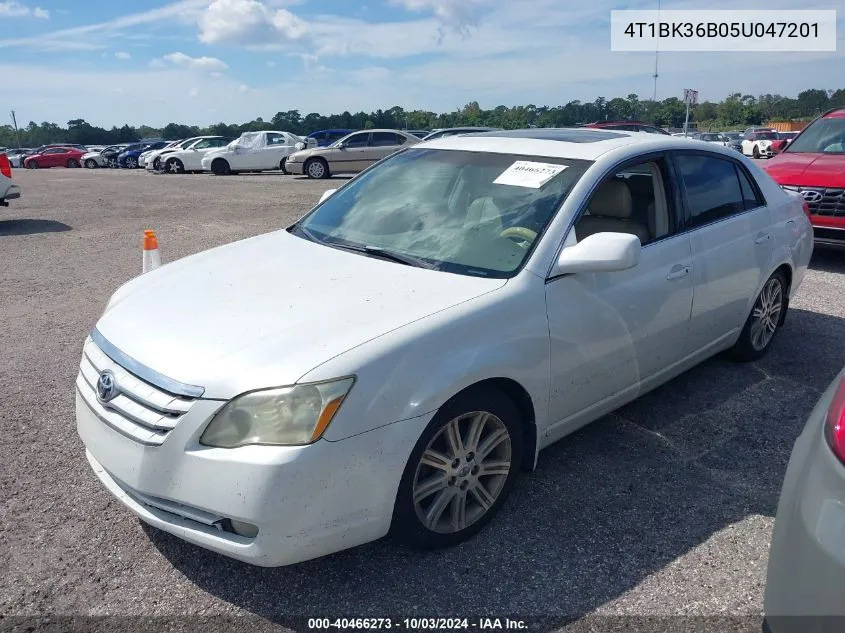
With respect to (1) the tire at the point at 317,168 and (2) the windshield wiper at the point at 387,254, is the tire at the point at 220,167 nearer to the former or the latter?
(1) the tire at the point at 317,168

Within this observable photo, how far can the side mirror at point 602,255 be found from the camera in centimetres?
308

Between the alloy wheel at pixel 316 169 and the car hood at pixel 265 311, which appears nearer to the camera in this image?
the car hood at pixel 265 311

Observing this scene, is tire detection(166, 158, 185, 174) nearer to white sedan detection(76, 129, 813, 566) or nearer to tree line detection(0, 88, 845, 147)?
tree line detection(0, 88, 845, 147)

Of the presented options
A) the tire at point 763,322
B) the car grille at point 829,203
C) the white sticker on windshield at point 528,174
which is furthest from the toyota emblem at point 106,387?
the car grille at point 829,203

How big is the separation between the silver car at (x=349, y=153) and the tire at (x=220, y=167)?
14.8ft

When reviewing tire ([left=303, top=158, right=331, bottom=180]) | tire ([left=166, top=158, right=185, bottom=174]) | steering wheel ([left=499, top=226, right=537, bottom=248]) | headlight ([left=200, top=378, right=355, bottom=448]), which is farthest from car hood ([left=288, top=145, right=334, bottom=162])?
headlight ([left=200, top=378, right=355, bottom=448])

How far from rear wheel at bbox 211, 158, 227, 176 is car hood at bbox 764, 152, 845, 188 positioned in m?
21.0

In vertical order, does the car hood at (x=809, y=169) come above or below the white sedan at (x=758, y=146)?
above

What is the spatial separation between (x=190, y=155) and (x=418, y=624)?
27329 mm

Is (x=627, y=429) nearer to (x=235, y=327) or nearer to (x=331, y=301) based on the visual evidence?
(x=331, y=301)

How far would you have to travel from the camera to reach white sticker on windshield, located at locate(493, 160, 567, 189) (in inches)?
140

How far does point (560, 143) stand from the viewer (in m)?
3.88

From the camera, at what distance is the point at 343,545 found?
2564 millimetres

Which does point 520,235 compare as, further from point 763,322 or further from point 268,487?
point 763,322
